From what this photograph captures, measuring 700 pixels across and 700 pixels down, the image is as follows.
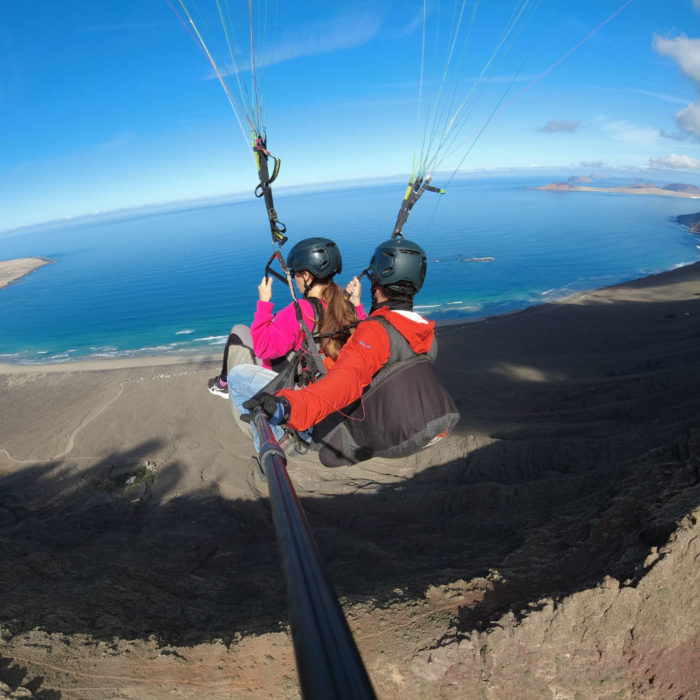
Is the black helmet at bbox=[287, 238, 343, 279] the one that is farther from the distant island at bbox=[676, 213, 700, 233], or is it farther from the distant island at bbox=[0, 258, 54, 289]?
the distant island at bbox=[676, 213, 700, 233]

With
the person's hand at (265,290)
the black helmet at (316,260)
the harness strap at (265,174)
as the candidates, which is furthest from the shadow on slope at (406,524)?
the harness strap at (265,174)

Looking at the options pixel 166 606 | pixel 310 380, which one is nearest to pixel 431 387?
pixel 310 380

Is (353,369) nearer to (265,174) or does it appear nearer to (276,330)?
(276,330)

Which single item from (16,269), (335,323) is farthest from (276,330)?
(16,269)

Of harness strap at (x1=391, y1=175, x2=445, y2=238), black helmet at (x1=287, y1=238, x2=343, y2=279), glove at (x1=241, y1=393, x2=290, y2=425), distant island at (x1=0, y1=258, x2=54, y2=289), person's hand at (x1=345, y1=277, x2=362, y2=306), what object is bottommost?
glove at (x1=241, y1=393, x2=290, y2=425)

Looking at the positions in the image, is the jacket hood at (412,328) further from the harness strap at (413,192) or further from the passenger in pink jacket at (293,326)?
the harness strap at (413,192)

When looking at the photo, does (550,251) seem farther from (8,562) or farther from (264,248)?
(8,562)

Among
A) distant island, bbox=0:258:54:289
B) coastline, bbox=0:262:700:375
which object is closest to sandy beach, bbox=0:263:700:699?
coastline, bbox=0:262:700:375
